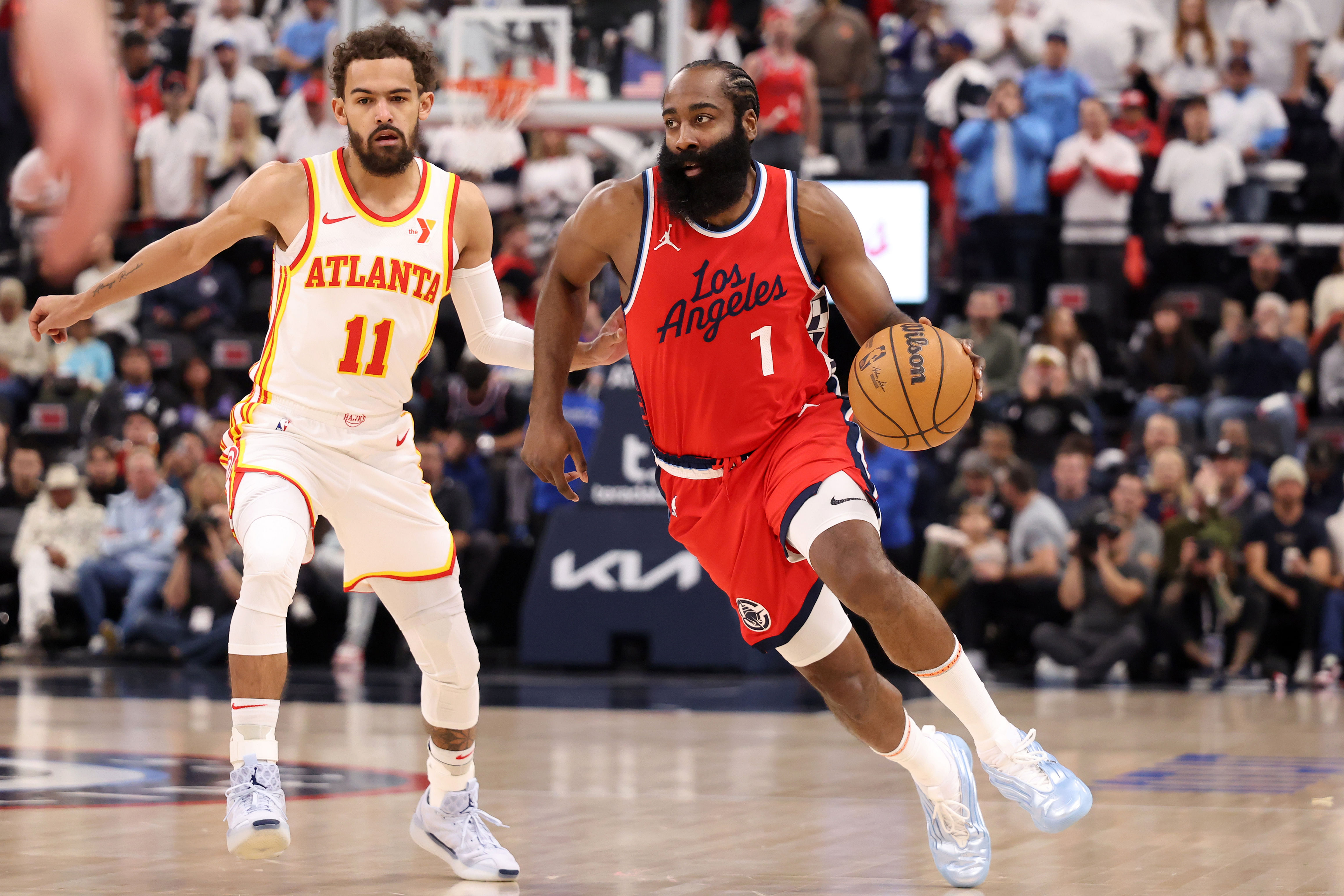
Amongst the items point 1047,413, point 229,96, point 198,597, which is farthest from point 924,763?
point 229,96

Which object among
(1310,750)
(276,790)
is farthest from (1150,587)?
(276,790)

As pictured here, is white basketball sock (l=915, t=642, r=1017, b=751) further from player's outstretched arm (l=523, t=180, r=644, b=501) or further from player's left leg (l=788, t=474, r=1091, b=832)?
player's outstretched arm (l=523, t=180, r=644, b=501)

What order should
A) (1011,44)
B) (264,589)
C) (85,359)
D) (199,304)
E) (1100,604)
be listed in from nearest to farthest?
(264,589), (1100,604), (85,359), (1011,44), (199,304)

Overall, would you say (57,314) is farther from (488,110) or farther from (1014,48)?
(1014,48)

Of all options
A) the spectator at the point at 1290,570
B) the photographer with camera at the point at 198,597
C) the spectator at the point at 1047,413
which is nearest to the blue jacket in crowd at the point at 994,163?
the spectator at the point at 1047,413

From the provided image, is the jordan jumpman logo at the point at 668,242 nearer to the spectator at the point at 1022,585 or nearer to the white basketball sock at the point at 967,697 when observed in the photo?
the white basketball sock at the point at 967,697

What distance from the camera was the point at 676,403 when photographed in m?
5.27

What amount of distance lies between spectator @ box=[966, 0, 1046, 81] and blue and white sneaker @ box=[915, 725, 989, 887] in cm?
1227

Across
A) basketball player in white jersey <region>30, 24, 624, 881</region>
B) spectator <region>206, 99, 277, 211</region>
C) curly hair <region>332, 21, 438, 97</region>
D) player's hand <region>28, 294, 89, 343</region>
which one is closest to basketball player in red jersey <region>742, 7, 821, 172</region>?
spectator <region>206, 99, 277, 211</region>

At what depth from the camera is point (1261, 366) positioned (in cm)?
1419

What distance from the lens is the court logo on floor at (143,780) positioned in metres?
6.54

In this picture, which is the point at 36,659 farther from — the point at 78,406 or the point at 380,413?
the point at 380,413

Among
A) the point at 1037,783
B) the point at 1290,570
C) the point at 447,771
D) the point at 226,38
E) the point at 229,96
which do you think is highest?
the point at 226,38

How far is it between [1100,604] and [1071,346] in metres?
2.93
